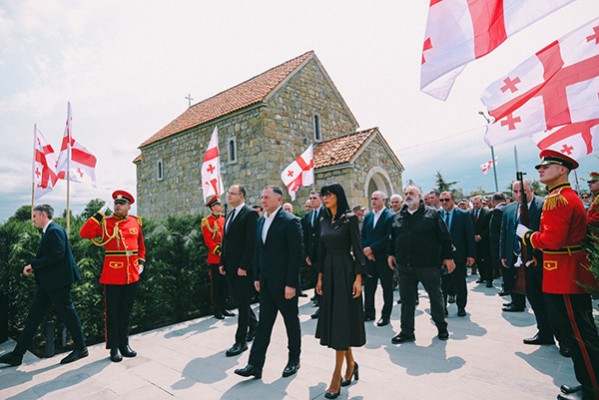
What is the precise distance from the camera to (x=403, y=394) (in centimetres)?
330

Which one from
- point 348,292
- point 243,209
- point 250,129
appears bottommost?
point 348,292

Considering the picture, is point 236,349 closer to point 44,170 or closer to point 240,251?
point 240,251

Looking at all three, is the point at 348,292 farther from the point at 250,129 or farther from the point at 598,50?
the point at 250,129

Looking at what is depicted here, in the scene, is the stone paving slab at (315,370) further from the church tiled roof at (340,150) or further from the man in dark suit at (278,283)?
the church tiled roof at (340,150)

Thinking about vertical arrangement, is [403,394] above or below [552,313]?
below

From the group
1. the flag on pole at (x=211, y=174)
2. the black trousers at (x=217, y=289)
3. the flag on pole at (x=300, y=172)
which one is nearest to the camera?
the black trousers at (x=217, y=289)

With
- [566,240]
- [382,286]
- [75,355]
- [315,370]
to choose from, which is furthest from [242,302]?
[566,240]

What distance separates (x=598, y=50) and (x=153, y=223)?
6.74 m

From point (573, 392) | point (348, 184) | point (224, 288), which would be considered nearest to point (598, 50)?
point (573, 392)

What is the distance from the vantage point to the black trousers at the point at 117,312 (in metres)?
4.58

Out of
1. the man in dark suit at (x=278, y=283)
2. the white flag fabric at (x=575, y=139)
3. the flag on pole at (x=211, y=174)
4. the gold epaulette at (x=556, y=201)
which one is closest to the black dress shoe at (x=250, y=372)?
the man in dark suit at (x=278, y=283)

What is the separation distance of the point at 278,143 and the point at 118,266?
35.8ft

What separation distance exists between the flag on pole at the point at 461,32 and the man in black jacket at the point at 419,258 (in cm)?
185

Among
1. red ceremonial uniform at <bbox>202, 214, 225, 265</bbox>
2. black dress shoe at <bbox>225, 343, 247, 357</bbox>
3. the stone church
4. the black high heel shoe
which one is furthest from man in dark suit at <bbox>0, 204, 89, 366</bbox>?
the stone church
